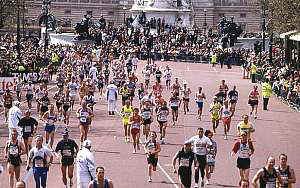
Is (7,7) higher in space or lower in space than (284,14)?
higher

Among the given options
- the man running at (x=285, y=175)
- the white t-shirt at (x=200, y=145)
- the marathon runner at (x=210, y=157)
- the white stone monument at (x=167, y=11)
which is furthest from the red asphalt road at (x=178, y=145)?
the white stone monument at (x=167, y=11)

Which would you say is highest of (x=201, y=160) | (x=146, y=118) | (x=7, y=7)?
(x=7, y=7)

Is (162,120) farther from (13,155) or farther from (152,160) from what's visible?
(13,155)

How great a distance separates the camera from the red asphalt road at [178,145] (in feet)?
76.1

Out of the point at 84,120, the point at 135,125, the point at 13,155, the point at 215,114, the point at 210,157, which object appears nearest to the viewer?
the point at 13,155

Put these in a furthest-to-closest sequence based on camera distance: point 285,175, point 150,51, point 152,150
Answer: point 150,51, point 152,150, point 285,175

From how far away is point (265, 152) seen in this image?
2827 centimetres

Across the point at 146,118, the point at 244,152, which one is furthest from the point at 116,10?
the point at 244,152

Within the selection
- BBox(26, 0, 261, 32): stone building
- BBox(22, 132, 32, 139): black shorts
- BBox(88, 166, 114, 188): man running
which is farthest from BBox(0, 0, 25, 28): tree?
BBox(26, 0, 261, 32): stone building

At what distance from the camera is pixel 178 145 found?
2894 centimetres

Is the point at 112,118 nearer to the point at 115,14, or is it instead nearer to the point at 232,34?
the point at 232,34

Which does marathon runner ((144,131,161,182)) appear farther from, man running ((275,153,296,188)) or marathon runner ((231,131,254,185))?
man running ((275,153,296,188))

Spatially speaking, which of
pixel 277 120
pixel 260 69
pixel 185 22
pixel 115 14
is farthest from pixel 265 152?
pixel 115 14

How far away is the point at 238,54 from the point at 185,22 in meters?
23.3
